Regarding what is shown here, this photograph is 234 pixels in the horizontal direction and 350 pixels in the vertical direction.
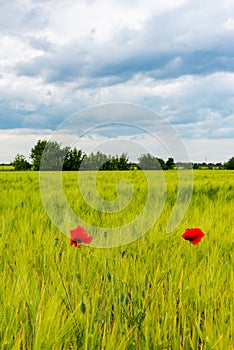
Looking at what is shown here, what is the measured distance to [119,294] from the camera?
1.36 m

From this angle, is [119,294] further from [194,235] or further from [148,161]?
[148,161]

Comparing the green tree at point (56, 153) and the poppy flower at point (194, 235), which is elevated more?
the green tree at point (56, 153)

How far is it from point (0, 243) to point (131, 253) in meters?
0.78

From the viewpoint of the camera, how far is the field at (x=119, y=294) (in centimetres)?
122

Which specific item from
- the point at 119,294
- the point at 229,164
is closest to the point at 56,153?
the point at 119,294

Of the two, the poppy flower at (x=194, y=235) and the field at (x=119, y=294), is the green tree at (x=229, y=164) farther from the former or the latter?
the poppy flower at (x=194, y=235)

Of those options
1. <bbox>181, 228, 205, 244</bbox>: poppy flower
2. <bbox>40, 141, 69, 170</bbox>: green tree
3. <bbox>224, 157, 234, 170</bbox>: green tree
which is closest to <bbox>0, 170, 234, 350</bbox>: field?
<bbox>181, 228, 205, 244</bbox>: poppy flower

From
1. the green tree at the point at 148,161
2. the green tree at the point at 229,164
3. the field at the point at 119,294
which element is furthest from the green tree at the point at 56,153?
the green tree at the point at 229,164

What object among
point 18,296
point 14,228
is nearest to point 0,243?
point 14,228

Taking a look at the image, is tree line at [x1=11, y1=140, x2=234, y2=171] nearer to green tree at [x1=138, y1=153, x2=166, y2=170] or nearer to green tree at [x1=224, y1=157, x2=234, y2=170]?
green tree at [x1=138, y1=153, x2=166, y2=170]

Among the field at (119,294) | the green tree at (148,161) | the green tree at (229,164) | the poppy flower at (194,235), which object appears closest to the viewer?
the field at (119,294)

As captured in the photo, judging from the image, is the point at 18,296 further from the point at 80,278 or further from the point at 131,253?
the point at 131,253

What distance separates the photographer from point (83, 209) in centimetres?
363

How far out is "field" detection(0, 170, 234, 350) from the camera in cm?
122
